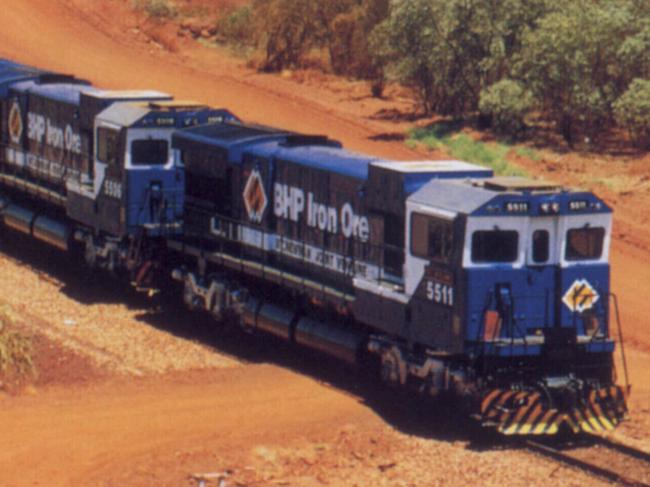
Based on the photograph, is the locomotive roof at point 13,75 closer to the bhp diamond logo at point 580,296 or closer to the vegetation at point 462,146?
the vegetation at point 462,146

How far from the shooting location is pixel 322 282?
2605cm

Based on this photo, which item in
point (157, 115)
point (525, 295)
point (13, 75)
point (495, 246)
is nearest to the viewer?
point (495, 246)

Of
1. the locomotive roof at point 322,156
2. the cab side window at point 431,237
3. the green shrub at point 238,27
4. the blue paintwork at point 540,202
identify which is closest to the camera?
the blue paintwork at point 540,202

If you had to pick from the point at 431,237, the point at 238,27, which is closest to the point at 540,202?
the point at 431,237

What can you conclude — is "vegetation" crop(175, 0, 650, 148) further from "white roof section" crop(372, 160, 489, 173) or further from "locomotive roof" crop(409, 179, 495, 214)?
"locomotive roof" crop(409, 179, 495, 214)

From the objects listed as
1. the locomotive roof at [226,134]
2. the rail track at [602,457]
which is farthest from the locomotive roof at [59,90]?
the rail track at [602,457]

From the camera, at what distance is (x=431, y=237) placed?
22.2m

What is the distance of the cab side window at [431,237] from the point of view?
21.8 m

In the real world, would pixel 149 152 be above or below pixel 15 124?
above

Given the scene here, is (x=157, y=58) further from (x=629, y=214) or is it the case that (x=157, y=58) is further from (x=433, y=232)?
(x=433, y=232)

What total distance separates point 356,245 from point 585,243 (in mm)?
4389

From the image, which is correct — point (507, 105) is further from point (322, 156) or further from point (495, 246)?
point (495, 246)

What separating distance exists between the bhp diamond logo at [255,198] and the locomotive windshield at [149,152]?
3.65 m

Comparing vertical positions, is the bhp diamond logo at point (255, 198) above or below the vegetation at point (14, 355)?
above
